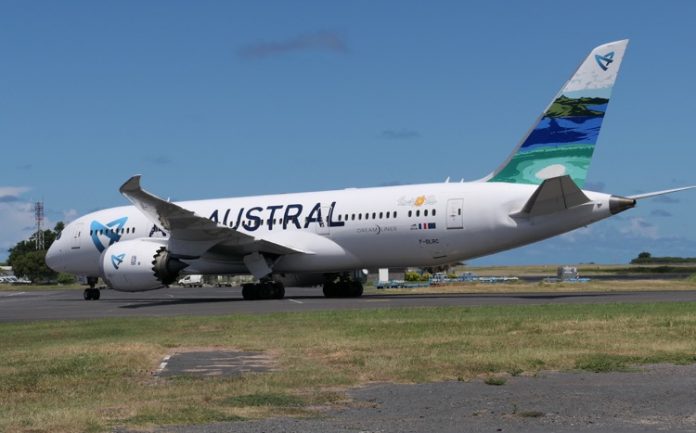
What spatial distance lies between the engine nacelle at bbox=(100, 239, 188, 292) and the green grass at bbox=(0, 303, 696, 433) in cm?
1105

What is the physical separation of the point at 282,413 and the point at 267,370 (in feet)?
12.4

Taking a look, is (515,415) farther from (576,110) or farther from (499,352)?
(576,110)

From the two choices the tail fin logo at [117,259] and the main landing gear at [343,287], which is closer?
the tail fin logo at [117,259]

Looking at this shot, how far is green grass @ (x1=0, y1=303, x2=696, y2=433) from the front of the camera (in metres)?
10.2

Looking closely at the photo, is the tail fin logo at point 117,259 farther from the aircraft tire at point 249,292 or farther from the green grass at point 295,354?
the green grass at point 295,354

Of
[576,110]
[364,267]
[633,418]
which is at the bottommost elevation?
[633,418]

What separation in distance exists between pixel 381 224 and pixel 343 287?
15.9 feet

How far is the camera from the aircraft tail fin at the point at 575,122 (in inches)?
1227

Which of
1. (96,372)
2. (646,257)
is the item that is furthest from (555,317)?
(646,257)

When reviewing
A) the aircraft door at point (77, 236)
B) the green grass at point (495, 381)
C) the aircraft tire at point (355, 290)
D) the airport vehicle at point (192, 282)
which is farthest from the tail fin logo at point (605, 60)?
the airport vehicle at point (192, 282)

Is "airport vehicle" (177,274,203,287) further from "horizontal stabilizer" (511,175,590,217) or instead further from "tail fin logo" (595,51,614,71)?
"tail fin logo" (595,51,614,71)

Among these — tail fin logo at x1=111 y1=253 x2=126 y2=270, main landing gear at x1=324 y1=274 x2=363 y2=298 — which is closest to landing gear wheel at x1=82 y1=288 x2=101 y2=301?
tail fin logo at x1=111 y1=253 x2=126 y2=270

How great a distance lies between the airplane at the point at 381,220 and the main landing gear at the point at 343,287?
41mm

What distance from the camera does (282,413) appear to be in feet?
31.6
